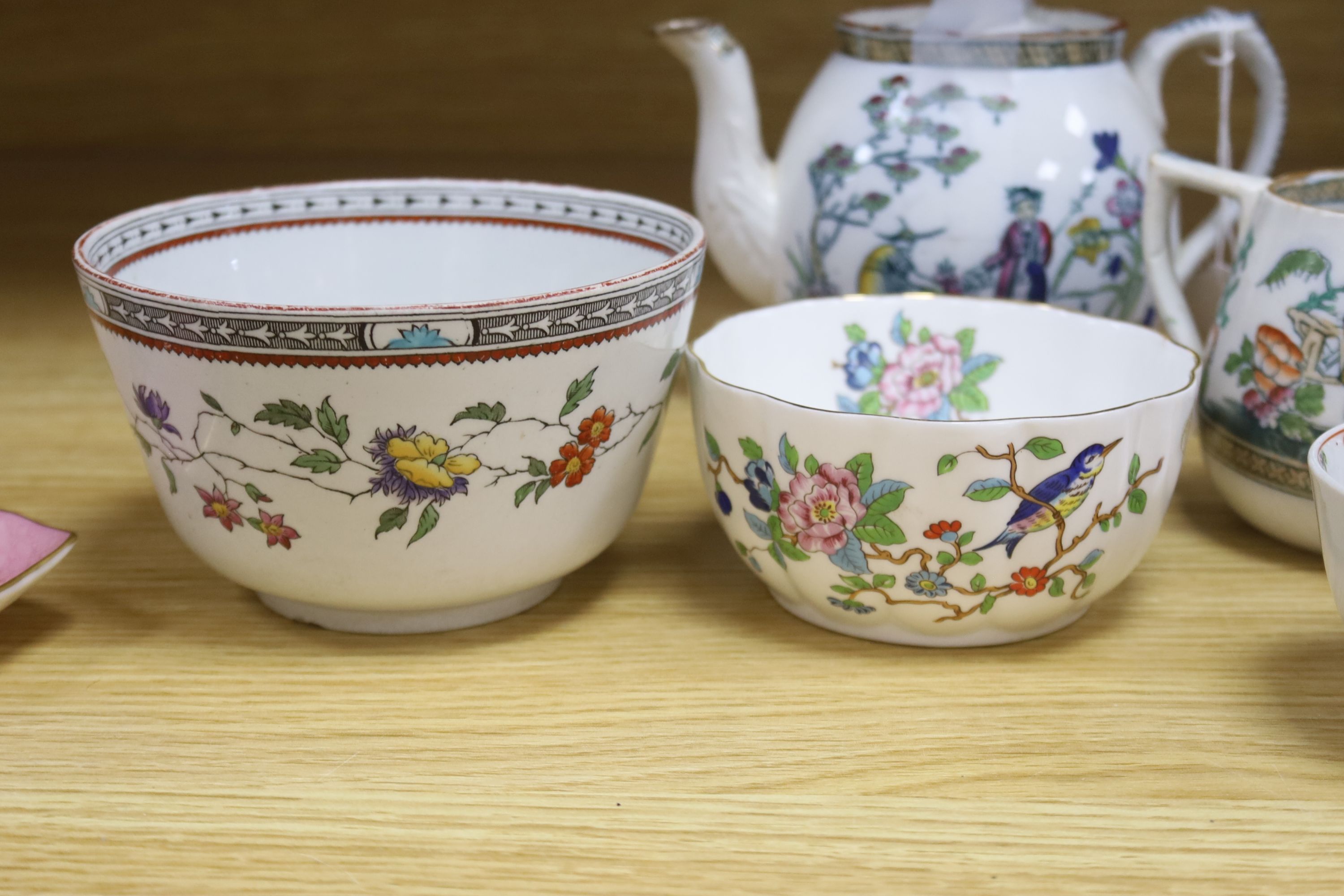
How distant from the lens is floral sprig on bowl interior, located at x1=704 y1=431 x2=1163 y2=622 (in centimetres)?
48

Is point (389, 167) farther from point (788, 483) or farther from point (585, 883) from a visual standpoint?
point (585, 883)

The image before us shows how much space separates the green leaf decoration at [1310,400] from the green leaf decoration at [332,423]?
37cm

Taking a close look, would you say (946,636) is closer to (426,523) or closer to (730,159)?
(426,523)

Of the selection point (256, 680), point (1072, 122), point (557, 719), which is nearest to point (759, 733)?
point (557, 719)

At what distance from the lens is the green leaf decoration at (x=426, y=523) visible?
0.48m

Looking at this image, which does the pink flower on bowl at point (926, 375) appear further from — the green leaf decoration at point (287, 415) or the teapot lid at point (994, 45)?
the green leaf decoration at point (287, 415)

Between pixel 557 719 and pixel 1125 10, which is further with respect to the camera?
pixel 1125 10

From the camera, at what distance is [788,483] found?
0.50m

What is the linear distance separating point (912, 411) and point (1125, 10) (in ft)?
1.94

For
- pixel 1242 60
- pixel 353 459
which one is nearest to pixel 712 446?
pixel 353 459

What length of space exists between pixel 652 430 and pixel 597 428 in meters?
0.04

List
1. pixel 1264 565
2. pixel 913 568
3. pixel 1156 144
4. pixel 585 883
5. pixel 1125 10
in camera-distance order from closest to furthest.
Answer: pixel 585 883
pixel 913 568
pixel 1264 565
pixel 1156 144
pixel 1125 10

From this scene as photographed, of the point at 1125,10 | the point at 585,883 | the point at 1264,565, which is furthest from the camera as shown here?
the point at 1125,10

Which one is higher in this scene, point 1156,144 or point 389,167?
point 1156,144
